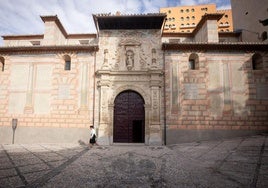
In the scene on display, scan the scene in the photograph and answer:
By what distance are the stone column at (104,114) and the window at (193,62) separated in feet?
19.1

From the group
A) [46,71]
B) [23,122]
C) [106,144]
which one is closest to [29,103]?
[23,122]

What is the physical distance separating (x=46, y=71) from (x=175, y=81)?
863cm

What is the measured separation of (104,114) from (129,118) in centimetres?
162

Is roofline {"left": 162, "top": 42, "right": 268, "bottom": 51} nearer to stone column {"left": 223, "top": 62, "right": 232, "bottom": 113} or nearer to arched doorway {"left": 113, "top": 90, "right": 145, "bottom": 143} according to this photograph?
stone column {"left": 223, "top": 62, "right": 232, "bottom": 113}

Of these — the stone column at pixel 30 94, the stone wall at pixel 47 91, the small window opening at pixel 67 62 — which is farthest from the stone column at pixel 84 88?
the stone column at pixel 30 94

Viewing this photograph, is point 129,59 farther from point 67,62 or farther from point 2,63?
point 2,63

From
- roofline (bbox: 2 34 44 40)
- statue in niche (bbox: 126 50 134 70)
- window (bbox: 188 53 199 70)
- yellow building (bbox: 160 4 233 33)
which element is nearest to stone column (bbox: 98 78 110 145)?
statue in niche (bbox: 126 50 134 70)

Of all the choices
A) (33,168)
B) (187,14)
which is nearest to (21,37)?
(33,168)

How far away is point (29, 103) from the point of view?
10859 millimetres

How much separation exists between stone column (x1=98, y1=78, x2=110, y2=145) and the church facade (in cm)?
6

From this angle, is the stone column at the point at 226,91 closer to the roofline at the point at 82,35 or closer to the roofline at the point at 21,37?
the roofline at the point at 82,35

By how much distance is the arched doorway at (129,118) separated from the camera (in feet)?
34.8

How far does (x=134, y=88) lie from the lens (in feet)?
35.5

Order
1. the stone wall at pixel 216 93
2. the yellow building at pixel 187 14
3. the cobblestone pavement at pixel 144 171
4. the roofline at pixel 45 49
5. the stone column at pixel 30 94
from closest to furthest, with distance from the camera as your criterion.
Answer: the cobblestone pavement at pixel 144 171 < the stone wall at pixel 216 93 < the stone column at pixel 30 94 < the roofline at pixel 45 49 < the yellow building at pixel 187 14
